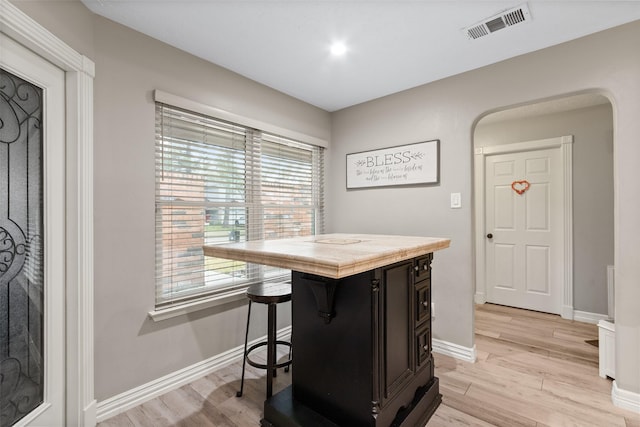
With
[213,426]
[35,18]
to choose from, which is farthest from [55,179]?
[213,426]

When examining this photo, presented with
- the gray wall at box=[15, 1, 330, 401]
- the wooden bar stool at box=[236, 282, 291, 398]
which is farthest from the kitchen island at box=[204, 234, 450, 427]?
the gray wall at box=[15, 1, 330, 401]

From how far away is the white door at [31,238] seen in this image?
4.41 feet

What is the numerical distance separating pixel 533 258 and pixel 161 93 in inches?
165

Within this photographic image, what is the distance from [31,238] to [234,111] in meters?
1.54

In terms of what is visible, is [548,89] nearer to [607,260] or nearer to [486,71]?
[486,71]

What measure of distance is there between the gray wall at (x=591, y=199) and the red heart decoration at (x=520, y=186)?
453 millimetres

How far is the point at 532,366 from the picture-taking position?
2.36 m

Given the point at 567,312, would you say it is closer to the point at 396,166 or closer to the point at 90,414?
the point at 396,166

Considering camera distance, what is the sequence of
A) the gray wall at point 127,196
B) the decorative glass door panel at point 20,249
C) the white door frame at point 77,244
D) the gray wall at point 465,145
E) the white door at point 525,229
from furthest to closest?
the white door at point 525,229, the gray wall at point 465,145, the gray wall at point 127,196, the white door frame at point 77,244, the decorative glass door panel at point 20,249

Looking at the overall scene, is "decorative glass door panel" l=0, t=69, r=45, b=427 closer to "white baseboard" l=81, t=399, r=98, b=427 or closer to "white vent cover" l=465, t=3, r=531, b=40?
"white baseboard" l=81, t=399, r=98, b=427

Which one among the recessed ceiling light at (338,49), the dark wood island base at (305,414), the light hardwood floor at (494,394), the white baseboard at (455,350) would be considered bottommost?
the light hardwood floor at (494,394)

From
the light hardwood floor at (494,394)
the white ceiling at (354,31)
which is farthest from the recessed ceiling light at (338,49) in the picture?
the light hardwood floor at (494,394)

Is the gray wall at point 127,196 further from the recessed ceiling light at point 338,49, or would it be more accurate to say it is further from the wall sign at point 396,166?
the wall sign at point 396,166

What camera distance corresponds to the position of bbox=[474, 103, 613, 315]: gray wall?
10.4 feet
